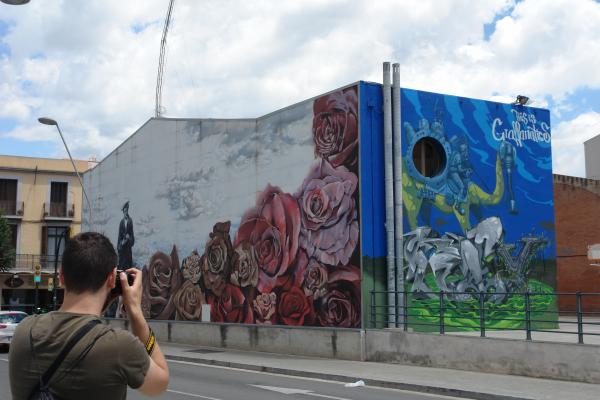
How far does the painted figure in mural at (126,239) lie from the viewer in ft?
102

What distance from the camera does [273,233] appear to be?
23.0 meters

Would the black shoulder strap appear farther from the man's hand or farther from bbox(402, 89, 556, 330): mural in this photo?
bbox(402, 89, 556, 330): mural

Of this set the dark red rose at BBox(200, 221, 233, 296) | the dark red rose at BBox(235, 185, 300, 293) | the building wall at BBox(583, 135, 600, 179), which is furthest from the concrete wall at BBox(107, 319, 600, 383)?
the building wall at BBox(583, 135, 600, 179)

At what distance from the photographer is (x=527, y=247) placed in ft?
74.3

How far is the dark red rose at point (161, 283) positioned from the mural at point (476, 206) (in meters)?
10.7

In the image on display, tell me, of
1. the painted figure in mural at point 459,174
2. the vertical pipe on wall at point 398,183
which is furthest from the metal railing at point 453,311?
the painted figure in mural at point 459,174

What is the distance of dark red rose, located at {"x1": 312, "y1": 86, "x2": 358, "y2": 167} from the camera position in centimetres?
2052

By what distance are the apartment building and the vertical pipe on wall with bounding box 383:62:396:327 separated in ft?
114

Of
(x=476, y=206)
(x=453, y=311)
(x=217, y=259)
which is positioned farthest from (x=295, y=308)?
(x=476, y=206)

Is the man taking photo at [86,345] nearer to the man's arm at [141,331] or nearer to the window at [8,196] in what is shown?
the man's arm at [141,331]

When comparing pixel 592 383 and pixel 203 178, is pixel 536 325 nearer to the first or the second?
pixel 592 383

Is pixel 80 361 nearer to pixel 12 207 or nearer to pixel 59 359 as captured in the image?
pixel 59 359

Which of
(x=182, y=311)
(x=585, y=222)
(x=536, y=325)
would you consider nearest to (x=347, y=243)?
(x=536, y=325)

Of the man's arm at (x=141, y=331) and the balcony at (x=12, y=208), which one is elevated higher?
the balcony at (x=12, y=208)
